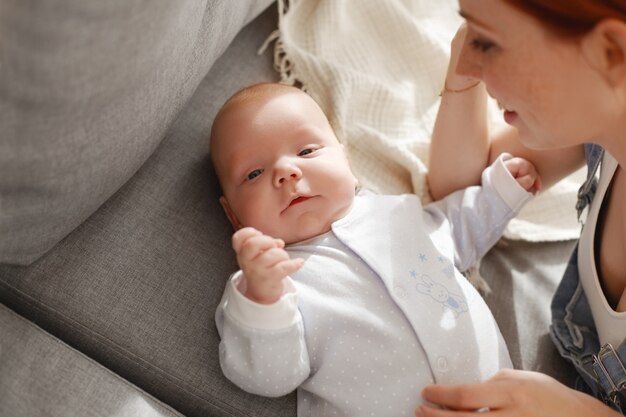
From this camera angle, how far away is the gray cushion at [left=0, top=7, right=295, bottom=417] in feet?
3.51

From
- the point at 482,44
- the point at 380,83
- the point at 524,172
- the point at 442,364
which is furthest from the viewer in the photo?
the point at 380,83

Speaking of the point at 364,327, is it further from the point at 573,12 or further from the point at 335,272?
the point at 573,12

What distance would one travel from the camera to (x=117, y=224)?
44.8 inches

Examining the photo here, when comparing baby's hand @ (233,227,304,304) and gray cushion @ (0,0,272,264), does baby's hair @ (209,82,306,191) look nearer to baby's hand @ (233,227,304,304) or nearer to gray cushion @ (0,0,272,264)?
gray cushion @ (0,0,272,264)

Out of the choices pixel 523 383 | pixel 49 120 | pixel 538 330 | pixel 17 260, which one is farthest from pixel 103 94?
pixel 538 330

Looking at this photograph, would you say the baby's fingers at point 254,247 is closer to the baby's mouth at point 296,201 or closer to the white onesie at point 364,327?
the white onesie at point 364,327

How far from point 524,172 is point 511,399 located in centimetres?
47

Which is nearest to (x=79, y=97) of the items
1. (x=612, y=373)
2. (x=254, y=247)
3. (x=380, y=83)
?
(x=254, y=247)

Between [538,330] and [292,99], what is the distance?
643 mm

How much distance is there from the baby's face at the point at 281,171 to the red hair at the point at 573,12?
450 mm

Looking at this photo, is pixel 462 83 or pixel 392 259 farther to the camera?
pixel 462 83

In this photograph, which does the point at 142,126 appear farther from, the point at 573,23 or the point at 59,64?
the point at 573,23

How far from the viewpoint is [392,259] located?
3.68ft

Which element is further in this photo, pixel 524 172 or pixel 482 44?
pixel 524 172
